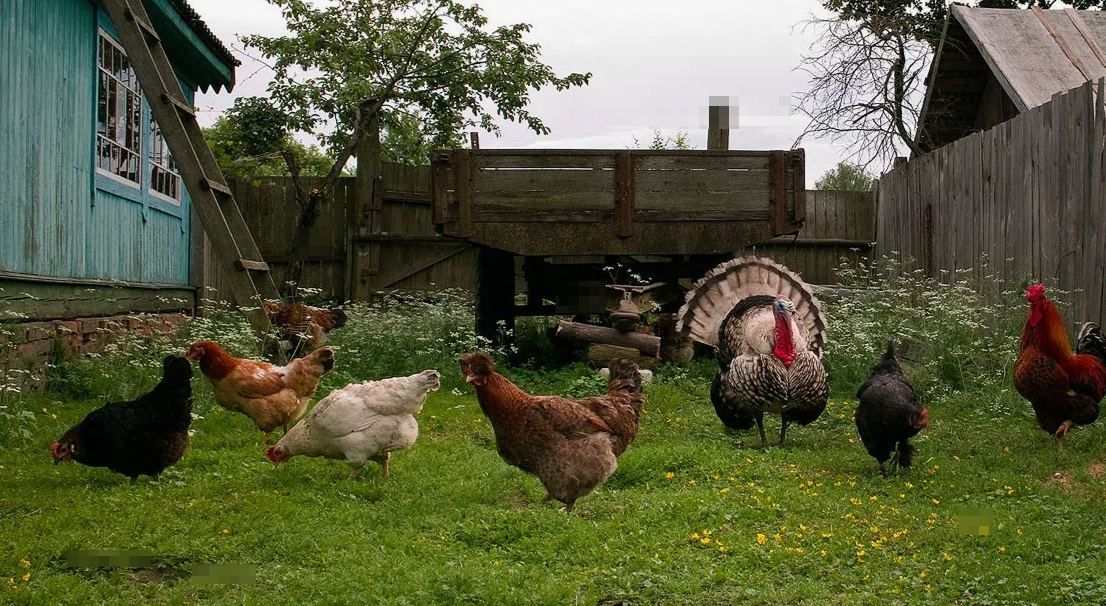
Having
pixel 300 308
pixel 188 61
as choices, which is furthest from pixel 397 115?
pixel 300 308

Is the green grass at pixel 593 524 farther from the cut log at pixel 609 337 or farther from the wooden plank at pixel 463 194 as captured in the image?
the wooden plank at pixel 463 194

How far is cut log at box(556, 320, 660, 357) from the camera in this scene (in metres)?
11.2

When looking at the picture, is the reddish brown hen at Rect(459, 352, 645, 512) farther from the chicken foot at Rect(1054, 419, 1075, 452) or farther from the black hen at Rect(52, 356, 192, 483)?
the chicken foot at Rect(1054, 419, 1075, 452)

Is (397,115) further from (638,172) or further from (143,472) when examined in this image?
(143,472)

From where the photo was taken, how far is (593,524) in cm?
554

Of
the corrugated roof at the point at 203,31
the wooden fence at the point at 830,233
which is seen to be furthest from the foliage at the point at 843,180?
the corrugated roof at the point at 203,31

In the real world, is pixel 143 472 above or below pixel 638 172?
below

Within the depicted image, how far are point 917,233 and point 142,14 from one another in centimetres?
1093

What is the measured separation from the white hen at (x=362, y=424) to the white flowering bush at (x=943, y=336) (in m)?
5.65

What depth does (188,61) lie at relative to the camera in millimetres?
14180

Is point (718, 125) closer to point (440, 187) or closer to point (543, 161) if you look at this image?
point (543, 161)

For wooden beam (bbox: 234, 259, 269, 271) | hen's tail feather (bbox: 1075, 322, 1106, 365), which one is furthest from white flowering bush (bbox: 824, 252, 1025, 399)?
wooden beam (bbox: 234, 259, 269, 271)

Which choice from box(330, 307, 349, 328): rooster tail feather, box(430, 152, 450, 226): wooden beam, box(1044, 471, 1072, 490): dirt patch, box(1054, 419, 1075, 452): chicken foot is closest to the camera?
box(1044, 471, 1072, 490): dirt patch

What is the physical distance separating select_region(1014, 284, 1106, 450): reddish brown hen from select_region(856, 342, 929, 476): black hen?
1.06 m
